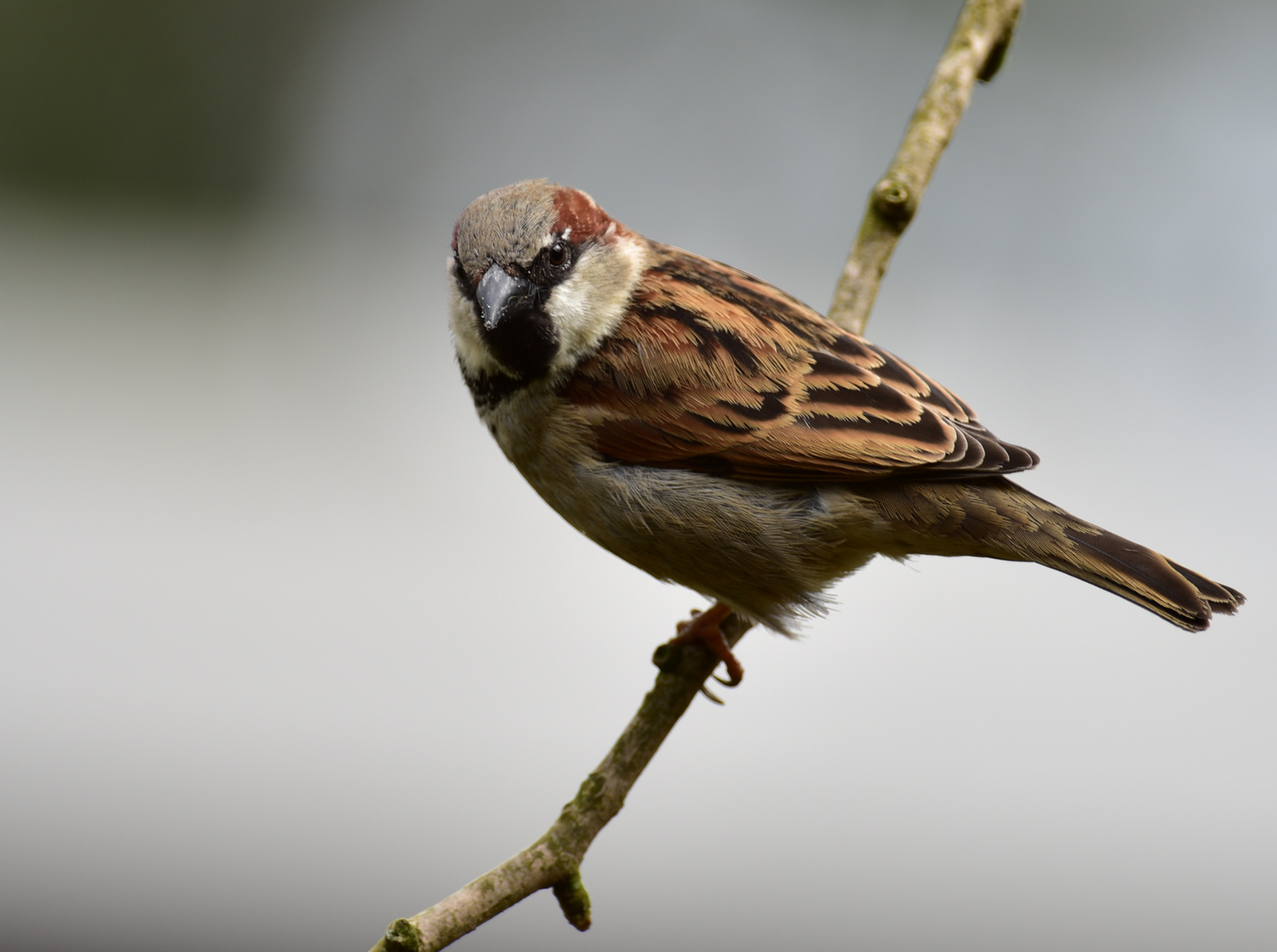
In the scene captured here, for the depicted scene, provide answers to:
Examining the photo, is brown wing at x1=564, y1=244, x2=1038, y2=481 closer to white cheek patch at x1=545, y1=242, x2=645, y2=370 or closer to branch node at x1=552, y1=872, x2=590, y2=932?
white cheek patch at x1=545, y1=242, x2=645, y2=370

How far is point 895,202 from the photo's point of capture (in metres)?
2.83

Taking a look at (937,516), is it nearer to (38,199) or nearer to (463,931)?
(463,931)

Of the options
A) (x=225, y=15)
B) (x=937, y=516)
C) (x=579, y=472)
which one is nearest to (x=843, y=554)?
(x=937, y=516)

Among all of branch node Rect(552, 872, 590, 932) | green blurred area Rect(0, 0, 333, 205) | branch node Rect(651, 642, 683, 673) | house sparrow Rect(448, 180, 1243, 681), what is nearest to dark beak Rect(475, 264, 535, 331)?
house sparrow Rect(448, 180, 1243, 681)

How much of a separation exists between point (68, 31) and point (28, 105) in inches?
17.9

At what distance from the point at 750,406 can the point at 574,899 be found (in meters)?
1.08

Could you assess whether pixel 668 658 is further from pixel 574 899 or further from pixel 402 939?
pixel 402 939

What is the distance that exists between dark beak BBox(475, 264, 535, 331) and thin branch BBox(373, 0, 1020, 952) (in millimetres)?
831

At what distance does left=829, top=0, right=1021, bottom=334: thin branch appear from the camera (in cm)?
288

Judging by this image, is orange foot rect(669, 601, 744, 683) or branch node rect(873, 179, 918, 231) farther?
branch node rect(873, 179, 918, 231)

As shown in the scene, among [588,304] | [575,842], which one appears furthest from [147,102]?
[575,842]

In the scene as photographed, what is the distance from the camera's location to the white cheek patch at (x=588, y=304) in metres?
2.46

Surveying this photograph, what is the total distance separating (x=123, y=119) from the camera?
617 cm

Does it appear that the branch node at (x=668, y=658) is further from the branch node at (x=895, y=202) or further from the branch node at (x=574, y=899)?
the branch node at (x=895, y=202)
